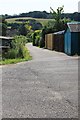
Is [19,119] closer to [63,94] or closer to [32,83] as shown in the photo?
[63,94]

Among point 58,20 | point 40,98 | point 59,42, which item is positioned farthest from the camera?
point 58,20

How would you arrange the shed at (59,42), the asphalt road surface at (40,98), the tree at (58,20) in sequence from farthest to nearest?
the tree at (58,20), the shed at (59,42), the asphalt road surface at (40,98)

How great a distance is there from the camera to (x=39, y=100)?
32.0 ft

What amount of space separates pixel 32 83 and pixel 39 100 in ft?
11.8

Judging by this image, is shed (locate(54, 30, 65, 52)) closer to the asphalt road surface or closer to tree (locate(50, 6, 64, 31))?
tree (locate(50, 6, 64, 31))

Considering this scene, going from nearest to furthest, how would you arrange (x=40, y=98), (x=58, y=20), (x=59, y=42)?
(x=40, y=98) < (x=59, y=42) < (x=58, y=20)

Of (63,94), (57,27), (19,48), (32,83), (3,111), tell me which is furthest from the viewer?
A: (57,27)

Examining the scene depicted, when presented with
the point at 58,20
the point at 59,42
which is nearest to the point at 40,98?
the point at 59,42

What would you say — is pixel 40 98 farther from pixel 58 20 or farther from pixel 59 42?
pixel 58 20

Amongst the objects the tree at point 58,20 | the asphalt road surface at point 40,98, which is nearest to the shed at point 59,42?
the tree at point 58,20

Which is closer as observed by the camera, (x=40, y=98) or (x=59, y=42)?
(x=40, y=98)

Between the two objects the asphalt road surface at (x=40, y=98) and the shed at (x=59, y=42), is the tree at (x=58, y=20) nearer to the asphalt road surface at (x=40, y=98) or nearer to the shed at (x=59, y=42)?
the shed at (x=59, y=42)

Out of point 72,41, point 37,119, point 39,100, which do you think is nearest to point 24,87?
point 39,100

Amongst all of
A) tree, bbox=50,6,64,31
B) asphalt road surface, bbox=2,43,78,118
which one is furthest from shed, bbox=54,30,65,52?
asphalt road surface, bbox=2,43,78,118
